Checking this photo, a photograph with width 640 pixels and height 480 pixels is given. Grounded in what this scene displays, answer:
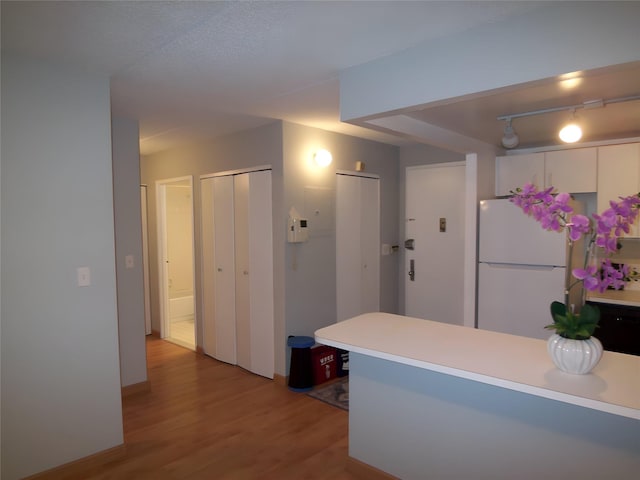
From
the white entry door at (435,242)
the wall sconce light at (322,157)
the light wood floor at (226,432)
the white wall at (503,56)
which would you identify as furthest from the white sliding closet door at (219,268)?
the white wall at (503,56)

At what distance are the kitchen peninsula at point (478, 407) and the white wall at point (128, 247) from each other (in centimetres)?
212

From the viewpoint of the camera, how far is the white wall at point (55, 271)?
6.99ft

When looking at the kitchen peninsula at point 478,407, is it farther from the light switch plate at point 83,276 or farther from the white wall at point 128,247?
the white wall at point 128,247

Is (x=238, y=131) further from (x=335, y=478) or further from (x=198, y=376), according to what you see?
(x=335, y=478)

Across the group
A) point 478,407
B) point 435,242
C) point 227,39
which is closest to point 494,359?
point 478,407

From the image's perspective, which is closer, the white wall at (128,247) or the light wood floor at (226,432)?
the light wood floor at (226,432)

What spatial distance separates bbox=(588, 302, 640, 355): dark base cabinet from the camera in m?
3.12

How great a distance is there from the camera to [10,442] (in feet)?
6.98

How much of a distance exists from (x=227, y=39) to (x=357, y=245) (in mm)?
2754

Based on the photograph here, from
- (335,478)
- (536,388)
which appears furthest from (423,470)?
(536,388)

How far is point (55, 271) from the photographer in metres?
2.27

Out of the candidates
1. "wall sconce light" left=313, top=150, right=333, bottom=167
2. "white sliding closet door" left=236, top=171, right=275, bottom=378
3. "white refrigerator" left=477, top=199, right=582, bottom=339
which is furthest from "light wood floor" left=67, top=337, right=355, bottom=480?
"wall sconce light" left=313, top=150, right=333, bottom=167

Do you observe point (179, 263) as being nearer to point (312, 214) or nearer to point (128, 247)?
point (128, 247)

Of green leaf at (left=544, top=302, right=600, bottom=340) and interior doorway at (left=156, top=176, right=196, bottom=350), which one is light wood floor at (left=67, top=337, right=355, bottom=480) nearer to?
green leaf at (left=544, top=302, right=600, bottom=340)
